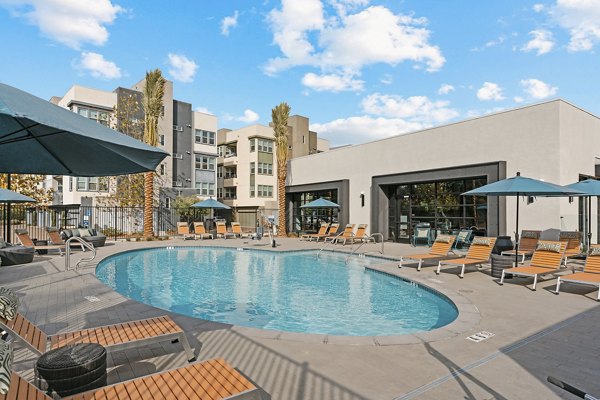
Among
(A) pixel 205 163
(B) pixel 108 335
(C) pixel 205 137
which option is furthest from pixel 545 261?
(C) pixel 205 137

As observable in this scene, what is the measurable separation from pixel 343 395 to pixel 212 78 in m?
16.1

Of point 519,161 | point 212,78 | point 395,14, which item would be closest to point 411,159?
point 519,161

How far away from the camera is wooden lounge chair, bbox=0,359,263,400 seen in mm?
2383

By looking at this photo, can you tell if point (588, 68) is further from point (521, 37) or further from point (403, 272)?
point (403, 272)

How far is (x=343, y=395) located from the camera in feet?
10.5

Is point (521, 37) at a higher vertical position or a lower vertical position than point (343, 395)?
higher

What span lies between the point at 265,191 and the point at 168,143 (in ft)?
36.3

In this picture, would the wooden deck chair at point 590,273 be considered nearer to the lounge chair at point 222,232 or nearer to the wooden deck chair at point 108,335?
the wooden deck chair at point 108,335

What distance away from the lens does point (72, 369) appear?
Result: 2.81 m

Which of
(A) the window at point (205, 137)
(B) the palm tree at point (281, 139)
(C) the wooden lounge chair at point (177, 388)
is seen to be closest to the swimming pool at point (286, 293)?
(C) the wooden lounge chair at point (177, 388)

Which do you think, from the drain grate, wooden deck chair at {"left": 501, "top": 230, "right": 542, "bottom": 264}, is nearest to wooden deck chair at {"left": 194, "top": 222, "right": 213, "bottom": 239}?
wooden deck chair at {"left": 501, "top": 230, "right": 542, "bottom": 264}

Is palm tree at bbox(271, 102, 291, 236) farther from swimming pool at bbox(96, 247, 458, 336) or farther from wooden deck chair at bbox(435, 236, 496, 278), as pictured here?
wooden deck chair at bbox(435, 236, 496, 278)

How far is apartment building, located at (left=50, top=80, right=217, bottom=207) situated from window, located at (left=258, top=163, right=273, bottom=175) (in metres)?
4.71

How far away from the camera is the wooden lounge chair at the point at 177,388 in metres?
2.38
